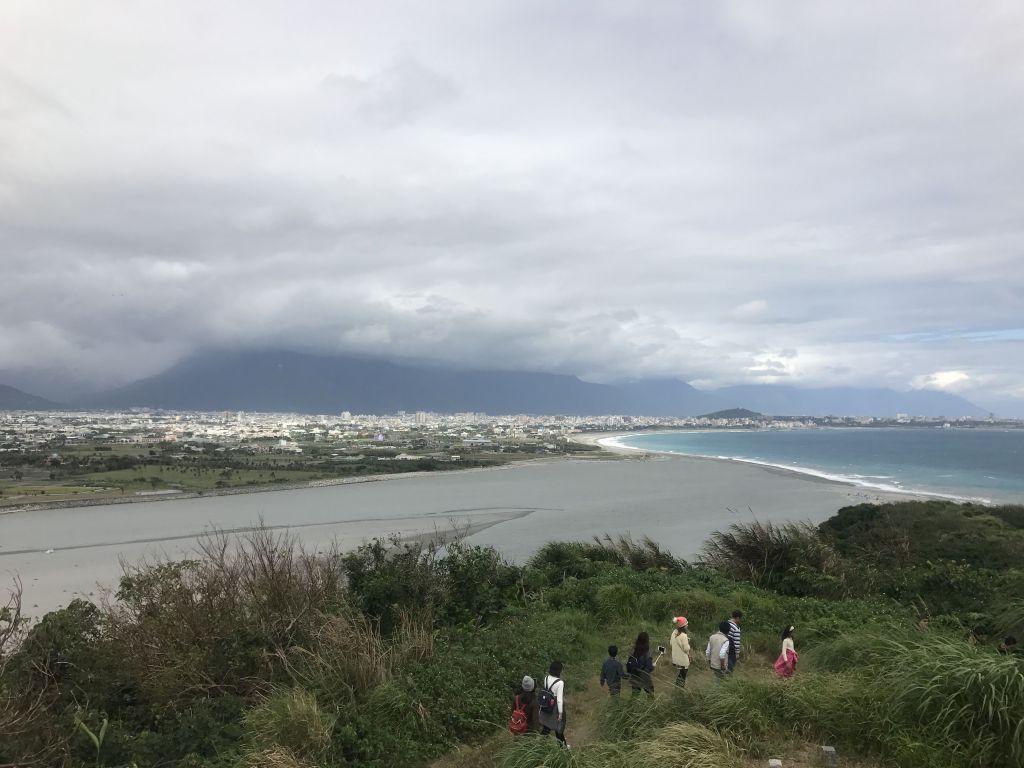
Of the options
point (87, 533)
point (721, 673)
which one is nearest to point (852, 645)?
point (721, 673)

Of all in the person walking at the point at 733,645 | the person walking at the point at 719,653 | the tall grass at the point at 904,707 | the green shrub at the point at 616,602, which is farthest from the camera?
the green shrub at the point at 616,602

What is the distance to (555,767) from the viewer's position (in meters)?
5.26

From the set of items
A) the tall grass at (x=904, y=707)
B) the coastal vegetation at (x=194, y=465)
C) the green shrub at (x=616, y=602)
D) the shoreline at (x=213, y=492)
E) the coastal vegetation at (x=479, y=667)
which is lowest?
the shoreline at (x=213, y=492)

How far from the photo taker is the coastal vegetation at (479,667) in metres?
5.18

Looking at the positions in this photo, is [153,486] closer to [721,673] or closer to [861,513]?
[861,513]

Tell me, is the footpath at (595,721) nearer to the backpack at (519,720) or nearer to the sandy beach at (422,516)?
the backpack at (519,720)

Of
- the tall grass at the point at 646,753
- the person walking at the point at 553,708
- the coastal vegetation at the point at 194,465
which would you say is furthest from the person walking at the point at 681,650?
the coastal vegetation at the point at 194,465

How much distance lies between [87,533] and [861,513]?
41277 mm

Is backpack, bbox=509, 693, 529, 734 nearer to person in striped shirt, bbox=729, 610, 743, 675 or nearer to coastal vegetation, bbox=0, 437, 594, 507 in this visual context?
person in striped shirt, bbox=729, 610, 743, 675

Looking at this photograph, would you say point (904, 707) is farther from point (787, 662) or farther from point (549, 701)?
point (549, 701)

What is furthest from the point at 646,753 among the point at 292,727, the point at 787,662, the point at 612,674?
the point at 292,727

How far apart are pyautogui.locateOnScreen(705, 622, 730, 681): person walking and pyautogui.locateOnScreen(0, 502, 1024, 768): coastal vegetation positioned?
435mm

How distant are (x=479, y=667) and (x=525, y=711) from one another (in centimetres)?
161

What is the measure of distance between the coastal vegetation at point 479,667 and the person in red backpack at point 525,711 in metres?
0.16
